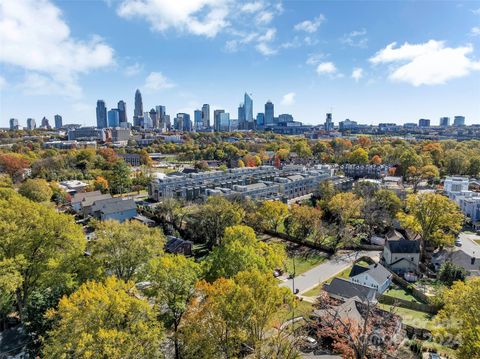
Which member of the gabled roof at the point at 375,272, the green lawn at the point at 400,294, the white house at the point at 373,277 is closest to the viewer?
the green lawn at the point at 400,294

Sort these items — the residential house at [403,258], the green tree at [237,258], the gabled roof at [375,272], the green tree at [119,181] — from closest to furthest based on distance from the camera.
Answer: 1. the green tree at [237,258]
2. the gabled roof at [375,272]
3. the residential house at [403,258]
4. the green tree at [119,181]

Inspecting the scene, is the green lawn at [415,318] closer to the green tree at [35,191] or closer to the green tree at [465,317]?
the green tree at [465,317]

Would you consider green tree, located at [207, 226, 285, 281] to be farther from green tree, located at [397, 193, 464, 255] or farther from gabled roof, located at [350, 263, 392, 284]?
green tree, located at [397, 193, 464, 255]

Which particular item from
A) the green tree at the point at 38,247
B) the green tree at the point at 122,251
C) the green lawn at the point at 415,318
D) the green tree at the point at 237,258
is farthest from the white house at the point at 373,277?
the green tree at the point at 38,247

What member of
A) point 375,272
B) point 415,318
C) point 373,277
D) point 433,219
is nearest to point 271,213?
point 375,272

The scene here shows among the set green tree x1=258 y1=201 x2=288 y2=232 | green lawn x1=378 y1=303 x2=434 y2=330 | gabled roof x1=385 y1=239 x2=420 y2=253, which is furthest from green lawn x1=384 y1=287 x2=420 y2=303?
green tree x1=258 y1=201 x2=288 y2=232

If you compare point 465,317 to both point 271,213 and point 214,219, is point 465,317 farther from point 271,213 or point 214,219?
point 214,219
